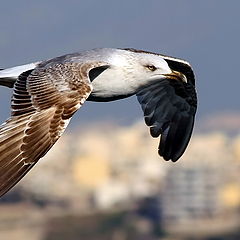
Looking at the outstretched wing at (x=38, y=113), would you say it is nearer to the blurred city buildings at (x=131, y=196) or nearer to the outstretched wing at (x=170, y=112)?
the outstretched wing at (x=170, y=112)

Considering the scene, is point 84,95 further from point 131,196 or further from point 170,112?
point 131,196

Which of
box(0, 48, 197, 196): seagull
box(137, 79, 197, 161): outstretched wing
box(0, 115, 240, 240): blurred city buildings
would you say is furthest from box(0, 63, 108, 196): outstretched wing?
box(0, 115, 240, 240): blurred city buildings

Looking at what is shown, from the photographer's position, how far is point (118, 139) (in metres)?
163

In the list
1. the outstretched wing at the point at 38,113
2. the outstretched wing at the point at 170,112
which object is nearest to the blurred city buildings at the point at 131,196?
the outstretched wing at the point at 170,112

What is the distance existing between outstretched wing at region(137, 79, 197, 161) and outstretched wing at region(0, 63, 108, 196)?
89.8 inches

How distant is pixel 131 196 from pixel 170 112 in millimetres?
105296

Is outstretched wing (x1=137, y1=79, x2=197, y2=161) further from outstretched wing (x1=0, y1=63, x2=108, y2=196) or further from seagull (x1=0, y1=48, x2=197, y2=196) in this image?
outstretched wing (x1=0, y1=63, x2=108, y2=196)

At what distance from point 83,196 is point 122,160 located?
15.9 metres

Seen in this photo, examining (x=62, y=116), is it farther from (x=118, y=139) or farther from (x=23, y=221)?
(x=118, y=139)

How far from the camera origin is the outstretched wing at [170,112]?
15312mm

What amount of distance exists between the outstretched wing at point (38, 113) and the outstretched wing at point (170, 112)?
228 cm

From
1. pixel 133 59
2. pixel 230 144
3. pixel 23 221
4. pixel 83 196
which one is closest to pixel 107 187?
pixel 83 196

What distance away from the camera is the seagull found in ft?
39.1

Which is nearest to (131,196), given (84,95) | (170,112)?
(170,112)
